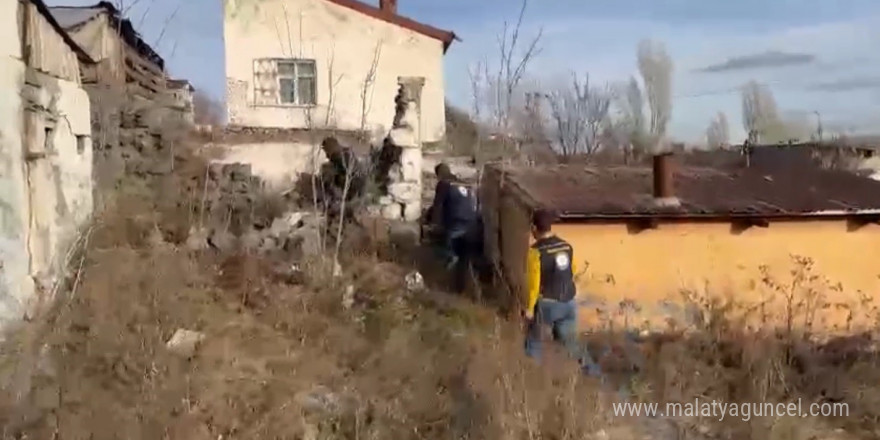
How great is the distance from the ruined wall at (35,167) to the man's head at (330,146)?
4.59 metres

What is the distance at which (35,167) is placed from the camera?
24.8 ft

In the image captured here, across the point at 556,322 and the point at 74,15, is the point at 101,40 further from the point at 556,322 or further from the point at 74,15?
the point at 556,322

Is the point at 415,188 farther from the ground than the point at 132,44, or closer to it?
closer to it

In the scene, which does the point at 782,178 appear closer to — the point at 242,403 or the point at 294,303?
the point at 294,303

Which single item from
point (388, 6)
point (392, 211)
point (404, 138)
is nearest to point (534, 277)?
point (392, 211)

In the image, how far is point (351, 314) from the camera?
28.1 ft

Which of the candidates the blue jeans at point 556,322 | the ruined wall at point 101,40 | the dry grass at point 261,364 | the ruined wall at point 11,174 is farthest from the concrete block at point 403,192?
the ruined wall at point 11,174

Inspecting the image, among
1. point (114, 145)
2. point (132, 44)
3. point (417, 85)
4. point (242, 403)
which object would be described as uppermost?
point (132, 44)

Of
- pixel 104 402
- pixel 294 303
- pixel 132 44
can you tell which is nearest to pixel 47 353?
pixel 104 402

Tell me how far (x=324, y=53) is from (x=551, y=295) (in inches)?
506

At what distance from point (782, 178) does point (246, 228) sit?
7.59 metres

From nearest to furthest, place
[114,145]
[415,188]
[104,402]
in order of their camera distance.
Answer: [104,402], [114,145], [415,188]

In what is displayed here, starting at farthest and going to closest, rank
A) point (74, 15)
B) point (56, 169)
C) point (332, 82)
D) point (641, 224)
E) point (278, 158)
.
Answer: point (332, 82) < point (74, 15) < point (278, 158) < point (641, 224) < point (56, 169)

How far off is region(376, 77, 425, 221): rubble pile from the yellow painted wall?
14.1 feet
